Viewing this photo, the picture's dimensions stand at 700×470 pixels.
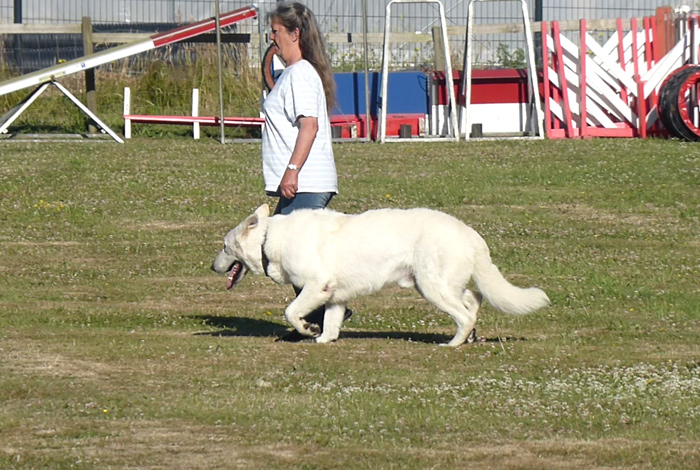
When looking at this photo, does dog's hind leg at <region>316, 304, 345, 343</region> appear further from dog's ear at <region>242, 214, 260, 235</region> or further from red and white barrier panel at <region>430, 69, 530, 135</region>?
red and white barrier panel at <region>430, 69, 530, 135</region>

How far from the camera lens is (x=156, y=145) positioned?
66.5 feet

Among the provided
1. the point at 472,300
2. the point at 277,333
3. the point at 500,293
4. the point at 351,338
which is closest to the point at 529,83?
the point at 277,333

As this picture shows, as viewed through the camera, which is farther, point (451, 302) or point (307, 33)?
point (451, 302)

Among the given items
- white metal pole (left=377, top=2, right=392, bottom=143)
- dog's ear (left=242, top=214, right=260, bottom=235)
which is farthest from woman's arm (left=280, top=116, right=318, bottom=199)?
white metal pole (left=377, top=2, right=392, bottom=143)

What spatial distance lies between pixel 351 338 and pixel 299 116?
177 centimetres

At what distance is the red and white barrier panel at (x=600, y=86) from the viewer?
21109mm

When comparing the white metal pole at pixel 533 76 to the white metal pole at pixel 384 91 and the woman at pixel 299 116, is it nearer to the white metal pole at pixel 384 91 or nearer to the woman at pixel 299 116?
the white metal pole at pixel 384 91

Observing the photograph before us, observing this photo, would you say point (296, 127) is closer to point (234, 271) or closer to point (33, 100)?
point (234, 271)

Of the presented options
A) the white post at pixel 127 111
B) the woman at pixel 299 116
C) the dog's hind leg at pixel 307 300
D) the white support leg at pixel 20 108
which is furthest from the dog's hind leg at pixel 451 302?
the white post at pixel 127 111

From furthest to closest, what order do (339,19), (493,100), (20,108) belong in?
(339,19) < (493,100) < (20,108)

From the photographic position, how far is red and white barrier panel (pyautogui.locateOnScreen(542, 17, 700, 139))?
69.3ft

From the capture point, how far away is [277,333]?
8953 millimetres

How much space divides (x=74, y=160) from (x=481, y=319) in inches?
405

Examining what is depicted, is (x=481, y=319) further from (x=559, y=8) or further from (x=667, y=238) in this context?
(x=559, y=8)
